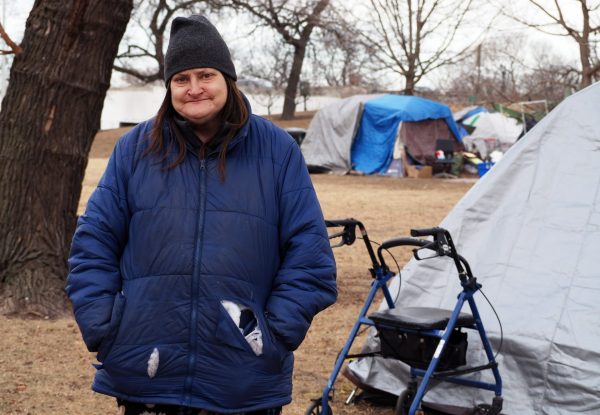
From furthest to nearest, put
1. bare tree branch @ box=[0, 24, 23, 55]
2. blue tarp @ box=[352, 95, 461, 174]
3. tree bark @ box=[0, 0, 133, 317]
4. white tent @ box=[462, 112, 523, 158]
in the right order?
1. white tent @ box=[462, 112, 523, 158]
2. blue tarp @ box=[352, 95, 461, 174]
3. tree bark @ box=[0, 0, 133, 317]
4. bare tree branch @ box=[0, 24, 23, 55]

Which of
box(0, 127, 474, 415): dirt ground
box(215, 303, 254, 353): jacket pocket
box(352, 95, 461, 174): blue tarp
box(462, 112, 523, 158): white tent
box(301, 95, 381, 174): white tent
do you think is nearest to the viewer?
box(215, 303, 254, 353): jacket pocket

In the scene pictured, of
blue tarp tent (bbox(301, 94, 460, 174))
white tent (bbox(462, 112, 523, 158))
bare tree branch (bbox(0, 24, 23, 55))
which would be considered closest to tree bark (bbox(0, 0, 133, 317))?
bare tree branch (bbox(0, 24, 23, 55))

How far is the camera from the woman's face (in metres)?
2.60

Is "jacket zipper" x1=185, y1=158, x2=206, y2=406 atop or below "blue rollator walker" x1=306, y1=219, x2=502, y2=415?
atop

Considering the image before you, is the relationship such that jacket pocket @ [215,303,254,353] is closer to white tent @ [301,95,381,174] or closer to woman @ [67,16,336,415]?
woman @ [67,16,336,415]

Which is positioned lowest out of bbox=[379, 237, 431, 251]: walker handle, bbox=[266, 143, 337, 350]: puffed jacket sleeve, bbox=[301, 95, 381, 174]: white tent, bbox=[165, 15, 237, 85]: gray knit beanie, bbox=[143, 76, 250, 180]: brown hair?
bbox=[301, 95, 381, 174]: white tent

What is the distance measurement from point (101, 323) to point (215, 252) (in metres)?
0.37

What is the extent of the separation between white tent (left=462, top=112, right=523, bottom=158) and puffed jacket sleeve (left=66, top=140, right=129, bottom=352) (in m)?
24.1

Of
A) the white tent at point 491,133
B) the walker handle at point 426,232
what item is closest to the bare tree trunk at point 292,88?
the white tent at point 491,133

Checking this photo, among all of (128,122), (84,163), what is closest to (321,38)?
(128,122)

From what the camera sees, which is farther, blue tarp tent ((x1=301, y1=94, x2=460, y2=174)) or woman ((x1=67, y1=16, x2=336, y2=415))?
blue tarp tent ((x1=301, y1=94, x2=460, y2=174))

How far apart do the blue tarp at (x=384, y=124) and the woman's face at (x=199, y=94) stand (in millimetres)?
21588

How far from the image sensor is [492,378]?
467 cm

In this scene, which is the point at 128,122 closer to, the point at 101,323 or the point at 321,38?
the point at 321,38
